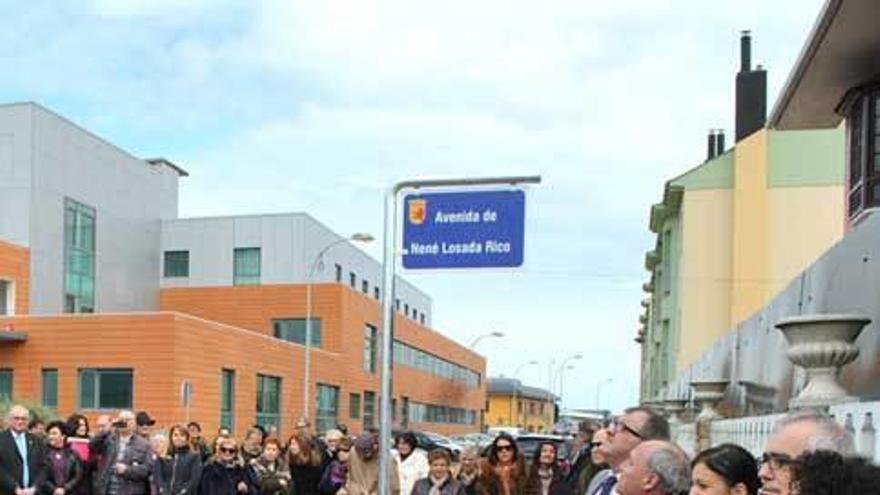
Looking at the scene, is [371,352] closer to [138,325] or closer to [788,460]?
[138,325]

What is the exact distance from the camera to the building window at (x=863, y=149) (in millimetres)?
11492

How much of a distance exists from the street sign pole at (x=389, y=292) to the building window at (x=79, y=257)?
45539mm

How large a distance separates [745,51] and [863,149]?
30.0m

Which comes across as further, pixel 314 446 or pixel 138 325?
pixel 138 325

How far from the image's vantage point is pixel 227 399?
147 feet

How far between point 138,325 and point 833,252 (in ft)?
122

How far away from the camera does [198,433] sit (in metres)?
13.7

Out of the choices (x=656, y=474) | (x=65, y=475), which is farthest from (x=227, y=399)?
(x=656, y=474)

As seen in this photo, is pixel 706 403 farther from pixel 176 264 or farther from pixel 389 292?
pixel 176 264

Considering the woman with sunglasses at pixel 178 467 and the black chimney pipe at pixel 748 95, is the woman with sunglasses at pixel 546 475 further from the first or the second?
the black chimney pipe at pixel 748 95

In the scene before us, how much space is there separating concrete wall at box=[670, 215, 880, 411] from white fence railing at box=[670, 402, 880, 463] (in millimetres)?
341

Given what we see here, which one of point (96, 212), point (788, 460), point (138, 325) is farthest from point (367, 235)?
point (788, 460)

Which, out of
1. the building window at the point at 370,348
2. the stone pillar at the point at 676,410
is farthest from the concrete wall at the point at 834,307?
the building window at the point at 370,348

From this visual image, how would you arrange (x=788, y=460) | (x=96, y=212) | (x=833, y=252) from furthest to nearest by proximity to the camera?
(x=96, y=212)
(x=833, y=252)
(x=788, y=460)
